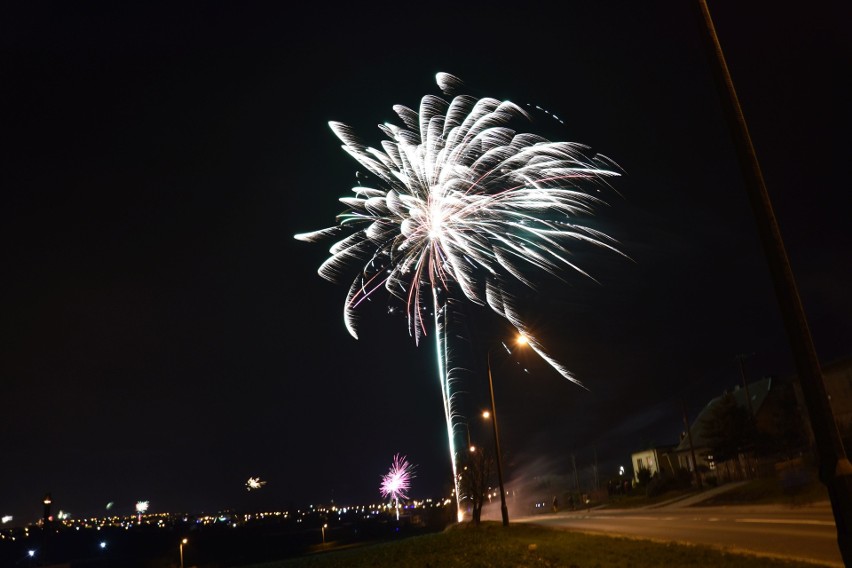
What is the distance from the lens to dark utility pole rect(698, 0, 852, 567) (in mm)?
6879

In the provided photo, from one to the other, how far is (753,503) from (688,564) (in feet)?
83.0

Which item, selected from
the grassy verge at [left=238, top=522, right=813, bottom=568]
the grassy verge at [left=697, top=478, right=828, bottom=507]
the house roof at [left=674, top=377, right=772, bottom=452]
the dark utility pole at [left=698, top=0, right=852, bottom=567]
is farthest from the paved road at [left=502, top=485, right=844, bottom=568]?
the house roof at [left=674, top=377, right=772, bottom=452]

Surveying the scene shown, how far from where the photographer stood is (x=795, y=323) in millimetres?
7410

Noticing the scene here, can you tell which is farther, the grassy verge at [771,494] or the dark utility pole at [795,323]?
the grassy verge at [771,494]

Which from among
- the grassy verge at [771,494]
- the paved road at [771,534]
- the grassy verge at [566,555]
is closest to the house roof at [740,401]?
the grassy verge at [771,494]

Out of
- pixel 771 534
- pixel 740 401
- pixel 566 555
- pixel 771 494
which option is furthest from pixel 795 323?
pixel 740 401

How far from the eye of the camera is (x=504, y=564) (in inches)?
581

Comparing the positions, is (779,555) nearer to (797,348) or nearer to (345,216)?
(797,348)

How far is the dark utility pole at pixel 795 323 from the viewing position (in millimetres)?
6879

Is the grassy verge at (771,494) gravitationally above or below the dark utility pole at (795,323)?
below

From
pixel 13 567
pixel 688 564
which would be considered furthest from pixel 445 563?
pixel 13 567

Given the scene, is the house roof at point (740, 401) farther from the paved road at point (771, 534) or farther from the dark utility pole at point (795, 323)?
the dark utility pole at point (795, 323)

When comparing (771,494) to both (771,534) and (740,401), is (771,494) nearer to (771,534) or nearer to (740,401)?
(771,534)

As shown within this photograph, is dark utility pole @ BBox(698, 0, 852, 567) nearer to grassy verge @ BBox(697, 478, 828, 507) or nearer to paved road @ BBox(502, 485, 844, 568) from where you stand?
paved road @ BBox(502, 485, 844, 568)
